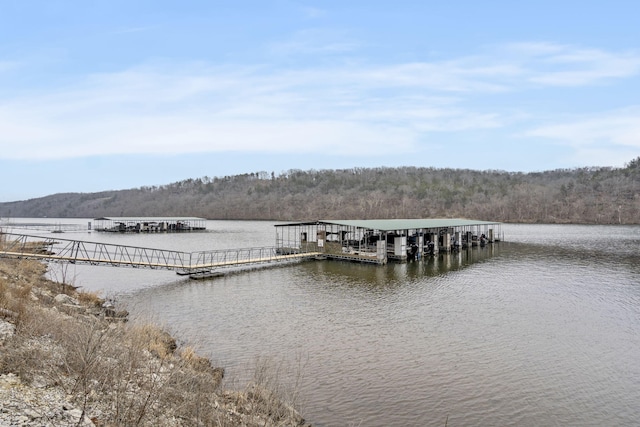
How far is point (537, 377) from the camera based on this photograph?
515 inches

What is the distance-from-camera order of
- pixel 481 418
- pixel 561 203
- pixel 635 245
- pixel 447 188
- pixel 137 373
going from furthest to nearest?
pixel 447 188
pixel 561 203
pixel 635 245
pixel 481 418
pixel 137 373

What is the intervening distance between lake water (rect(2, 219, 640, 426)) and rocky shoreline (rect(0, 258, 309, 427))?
1.77 metres

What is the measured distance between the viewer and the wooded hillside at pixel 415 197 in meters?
119

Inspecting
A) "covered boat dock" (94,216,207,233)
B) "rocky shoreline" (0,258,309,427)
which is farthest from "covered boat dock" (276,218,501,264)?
"covered boat dock" (94,216,207,233)

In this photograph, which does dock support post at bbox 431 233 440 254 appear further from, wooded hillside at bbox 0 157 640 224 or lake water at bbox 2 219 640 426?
wooded hillside at bbox 0 157 640 224

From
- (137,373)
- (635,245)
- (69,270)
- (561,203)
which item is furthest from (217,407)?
(561,203)

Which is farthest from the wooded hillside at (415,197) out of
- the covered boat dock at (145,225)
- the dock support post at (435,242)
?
the dock support post at (435,242)

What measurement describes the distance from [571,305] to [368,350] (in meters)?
12.8

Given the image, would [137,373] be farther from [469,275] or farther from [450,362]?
[469,275]

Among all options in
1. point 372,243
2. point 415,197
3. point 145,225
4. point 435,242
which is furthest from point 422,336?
point 415,197

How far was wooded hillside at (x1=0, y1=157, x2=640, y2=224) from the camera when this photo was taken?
119m

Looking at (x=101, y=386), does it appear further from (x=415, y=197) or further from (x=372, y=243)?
(x=415, y=197)

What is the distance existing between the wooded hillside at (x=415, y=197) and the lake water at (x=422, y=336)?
95356 millimetres

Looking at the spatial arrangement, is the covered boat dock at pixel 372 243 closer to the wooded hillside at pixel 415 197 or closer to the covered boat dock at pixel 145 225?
the covered boat dock at pixel 145 225
